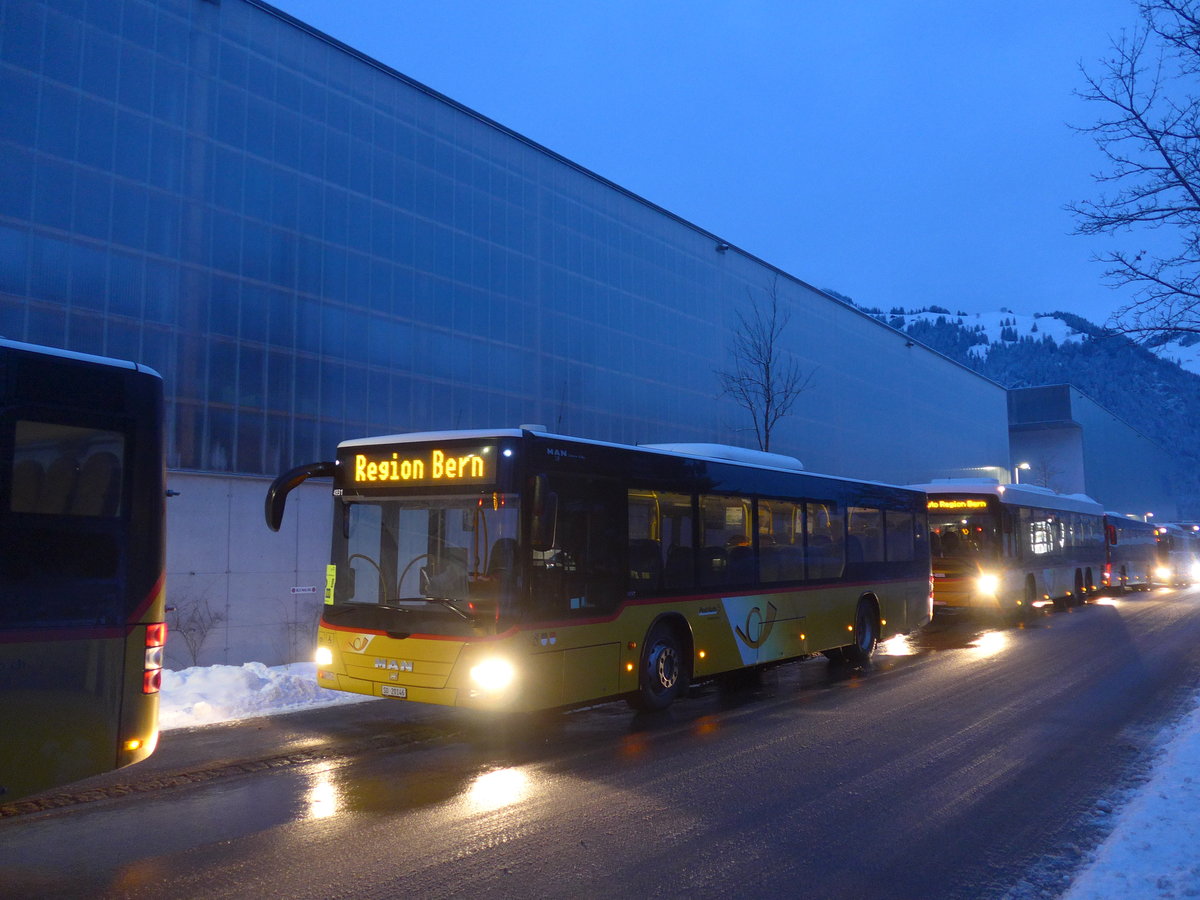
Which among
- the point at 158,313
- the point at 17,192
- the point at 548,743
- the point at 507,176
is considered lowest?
the point at 548,743

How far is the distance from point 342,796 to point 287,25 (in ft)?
48.8

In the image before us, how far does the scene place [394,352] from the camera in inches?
723

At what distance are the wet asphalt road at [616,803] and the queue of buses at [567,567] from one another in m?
0.75

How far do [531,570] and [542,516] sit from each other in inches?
24.2

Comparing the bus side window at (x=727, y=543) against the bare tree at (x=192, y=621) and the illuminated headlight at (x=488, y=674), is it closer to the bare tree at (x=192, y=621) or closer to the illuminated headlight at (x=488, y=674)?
the illuminated headlight at (x=488, y=674)

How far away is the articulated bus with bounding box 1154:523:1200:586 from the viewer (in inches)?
1999

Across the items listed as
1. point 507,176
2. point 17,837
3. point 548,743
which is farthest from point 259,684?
point 507,176

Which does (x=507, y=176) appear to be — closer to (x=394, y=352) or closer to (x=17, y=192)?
(x=394, y=352)

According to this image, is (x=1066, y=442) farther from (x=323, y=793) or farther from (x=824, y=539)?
(x=323, y=793)

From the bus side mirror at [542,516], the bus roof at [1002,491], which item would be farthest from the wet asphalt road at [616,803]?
the bus roof at [1002,491]

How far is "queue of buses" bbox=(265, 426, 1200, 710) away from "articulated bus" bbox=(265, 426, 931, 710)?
21 mm

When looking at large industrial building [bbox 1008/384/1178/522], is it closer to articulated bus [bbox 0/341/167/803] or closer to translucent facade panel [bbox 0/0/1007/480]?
translucent facade panel [bbox 0/0/1007/480]

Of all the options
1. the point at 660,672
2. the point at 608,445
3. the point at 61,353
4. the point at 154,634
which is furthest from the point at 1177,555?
the point at 61,353

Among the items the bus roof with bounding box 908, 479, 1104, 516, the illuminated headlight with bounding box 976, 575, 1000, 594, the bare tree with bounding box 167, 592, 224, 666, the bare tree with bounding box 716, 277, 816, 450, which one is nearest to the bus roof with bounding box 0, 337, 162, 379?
the bare tree with bounding box 167, 592, 224, 666
